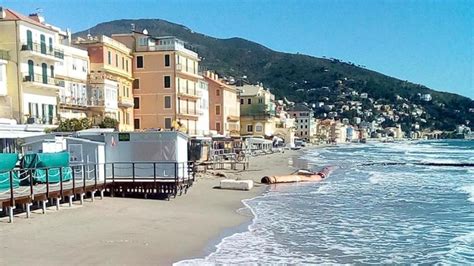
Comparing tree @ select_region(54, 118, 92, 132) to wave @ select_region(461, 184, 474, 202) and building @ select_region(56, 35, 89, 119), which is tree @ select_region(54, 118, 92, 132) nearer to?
building @ select_region(56, 35, 89, 119)

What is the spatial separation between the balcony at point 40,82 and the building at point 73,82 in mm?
1362

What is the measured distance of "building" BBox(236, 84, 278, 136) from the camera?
95.5m

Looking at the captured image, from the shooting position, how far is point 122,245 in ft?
42.8

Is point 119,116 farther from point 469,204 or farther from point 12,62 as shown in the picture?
point 469,204

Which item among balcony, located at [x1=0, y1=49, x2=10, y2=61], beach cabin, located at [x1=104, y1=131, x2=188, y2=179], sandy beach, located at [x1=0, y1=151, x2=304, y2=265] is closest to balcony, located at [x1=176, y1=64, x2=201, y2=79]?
balcony, located at [x1=0, y1=49, x2=10, y2=61]

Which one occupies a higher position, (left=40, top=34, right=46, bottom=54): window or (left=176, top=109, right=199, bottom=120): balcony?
(left=40, top=34, right=46, bottom=54): window

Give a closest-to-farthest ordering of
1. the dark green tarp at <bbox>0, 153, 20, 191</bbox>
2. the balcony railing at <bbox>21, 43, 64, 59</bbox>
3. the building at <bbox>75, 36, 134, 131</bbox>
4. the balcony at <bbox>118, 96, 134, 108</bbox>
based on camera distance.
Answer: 1. the dark green tarp at <bbox>0, 153, 20, 191</bbox>
2. the balcony railing at <bbox>21, 43, 64, 59</bbox>
3. the building at <bbox>75, 36, 134, 131</bbox>
4. the balcony at <bbox>118, 96, 134, 108</bbox>

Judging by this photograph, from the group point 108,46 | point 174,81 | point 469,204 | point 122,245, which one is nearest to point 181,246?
point 122,245

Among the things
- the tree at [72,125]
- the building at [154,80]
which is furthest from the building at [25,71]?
the building at [154,80]

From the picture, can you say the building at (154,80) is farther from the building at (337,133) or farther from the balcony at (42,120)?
the building at (337,133)

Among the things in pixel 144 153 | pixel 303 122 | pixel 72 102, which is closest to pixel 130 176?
pixel 144 153

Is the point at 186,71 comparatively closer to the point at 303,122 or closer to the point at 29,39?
the point at 29,39

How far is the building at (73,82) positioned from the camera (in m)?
41.1

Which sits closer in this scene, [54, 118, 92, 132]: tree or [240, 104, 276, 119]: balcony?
[54, 118, 92, 132]: tree
